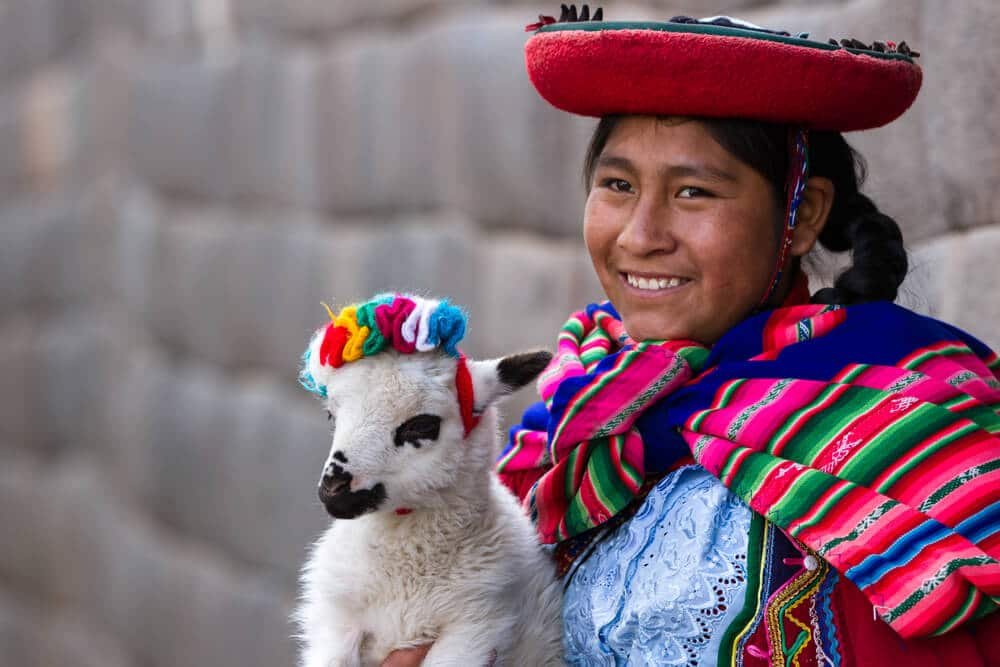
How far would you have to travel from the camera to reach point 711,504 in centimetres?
173

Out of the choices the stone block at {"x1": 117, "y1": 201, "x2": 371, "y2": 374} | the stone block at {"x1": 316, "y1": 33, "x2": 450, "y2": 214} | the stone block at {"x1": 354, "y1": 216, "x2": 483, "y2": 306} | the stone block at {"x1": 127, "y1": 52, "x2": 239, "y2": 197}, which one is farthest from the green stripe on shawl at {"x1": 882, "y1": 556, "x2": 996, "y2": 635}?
the stone block at {"x1": 127, "y1": 52, "x2": 239, "y2": 197}

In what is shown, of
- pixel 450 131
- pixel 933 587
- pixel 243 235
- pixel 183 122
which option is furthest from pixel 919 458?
pixel 183 122

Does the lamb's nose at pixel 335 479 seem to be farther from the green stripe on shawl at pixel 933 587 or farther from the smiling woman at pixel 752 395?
the green stripe on shawl at pixel 933 587

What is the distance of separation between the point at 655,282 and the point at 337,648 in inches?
25.6

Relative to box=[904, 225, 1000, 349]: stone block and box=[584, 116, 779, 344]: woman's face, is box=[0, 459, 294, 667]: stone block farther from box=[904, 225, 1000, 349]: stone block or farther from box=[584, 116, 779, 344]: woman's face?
box=[584, 116, 779, 344]: woman's face

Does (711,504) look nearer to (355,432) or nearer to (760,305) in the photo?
(760,305)

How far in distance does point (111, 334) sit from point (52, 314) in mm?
654

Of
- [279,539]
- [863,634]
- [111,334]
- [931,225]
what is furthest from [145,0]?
[863,634]

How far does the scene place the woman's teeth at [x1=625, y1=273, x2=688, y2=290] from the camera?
187 cm

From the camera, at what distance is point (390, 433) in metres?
1.71

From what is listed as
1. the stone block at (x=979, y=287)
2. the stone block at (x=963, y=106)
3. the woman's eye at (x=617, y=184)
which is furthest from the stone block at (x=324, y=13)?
the woman's eye at (x=617, y=184)

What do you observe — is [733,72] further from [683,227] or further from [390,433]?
[390,433]

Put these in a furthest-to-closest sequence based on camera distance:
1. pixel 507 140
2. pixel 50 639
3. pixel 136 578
A: 1. pixel 50 639
2. pixel 136 578
3. pixel 507 140

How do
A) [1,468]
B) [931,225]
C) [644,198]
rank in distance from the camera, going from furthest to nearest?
[1,468], [931,225], [644,198]
